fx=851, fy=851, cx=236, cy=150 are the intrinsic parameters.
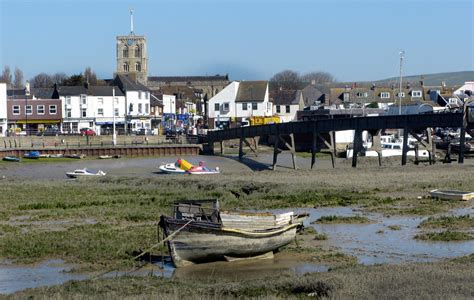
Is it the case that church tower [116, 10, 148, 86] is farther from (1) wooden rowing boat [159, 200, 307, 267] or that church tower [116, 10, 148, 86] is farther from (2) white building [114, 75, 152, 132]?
(1) wooden rowing boat [159, 200, 307, 267]

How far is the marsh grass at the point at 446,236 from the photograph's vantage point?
29.7m

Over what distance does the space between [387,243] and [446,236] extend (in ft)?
7.08

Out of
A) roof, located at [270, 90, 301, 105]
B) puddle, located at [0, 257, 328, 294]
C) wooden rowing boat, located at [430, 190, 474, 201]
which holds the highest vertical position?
roof, located at [270, 90, 301, 105]

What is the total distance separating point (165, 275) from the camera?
24969mm

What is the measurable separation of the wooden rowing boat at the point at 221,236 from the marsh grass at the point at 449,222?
756 cm

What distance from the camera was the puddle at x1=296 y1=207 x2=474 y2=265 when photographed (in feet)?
88.4

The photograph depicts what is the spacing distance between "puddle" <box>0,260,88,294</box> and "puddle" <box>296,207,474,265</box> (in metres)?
9.01

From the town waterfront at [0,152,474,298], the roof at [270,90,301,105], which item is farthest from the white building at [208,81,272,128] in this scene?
the town waterfront at [0,152,474,298]

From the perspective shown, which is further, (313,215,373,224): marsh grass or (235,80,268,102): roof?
(235,80,268,102): roof

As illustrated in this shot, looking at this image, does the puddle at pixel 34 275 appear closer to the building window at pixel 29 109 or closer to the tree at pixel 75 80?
the building window at pixel 29 109

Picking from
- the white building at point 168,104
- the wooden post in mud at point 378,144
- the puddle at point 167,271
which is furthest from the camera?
the white building at point 168,104

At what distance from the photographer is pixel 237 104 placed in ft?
422

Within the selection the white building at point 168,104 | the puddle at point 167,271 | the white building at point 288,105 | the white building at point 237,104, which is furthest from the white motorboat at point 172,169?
the white building at point 168,104

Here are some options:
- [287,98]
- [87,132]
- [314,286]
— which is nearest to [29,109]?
[87,132]
